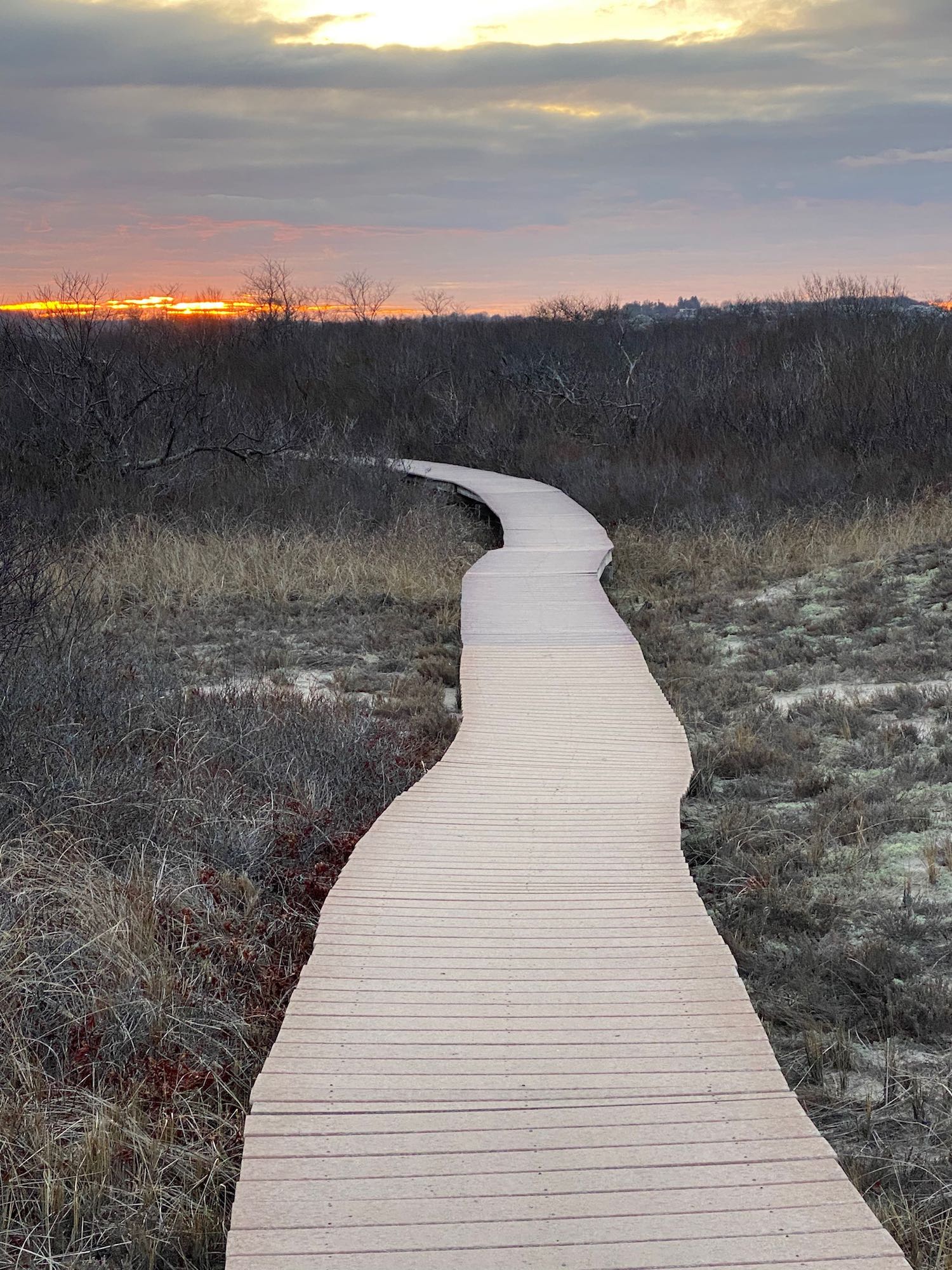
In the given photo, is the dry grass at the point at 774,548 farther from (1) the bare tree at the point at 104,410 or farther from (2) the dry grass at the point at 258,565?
(1) the bare tree at the point at 104,410

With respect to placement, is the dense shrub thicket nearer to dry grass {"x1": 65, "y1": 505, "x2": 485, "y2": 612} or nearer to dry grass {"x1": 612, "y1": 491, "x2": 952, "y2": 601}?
dry grass {"x1": 612, "y1": 491, "x2": 952, "y2": 601}

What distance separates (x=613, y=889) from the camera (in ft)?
14.3

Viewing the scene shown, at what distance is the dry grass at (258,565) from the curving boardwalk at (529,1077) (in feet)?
18.9

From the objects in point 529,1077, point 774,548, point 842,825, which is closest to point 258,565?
point 774,548

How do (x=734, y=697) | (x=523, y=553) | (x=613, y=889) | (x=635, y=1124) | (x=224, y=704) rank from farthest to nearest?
(x=523, y=553)
(x=734, y=697)
(x=224, y=704)
(x=613, y=889)
(x=635, y=1124)

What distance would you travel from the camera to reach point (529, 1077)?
3.10 metres

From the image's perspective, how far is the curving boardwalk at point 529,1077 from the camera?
97.9 inches

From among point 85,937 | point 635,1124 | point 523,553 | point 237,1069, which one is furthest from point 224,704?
point 523,553

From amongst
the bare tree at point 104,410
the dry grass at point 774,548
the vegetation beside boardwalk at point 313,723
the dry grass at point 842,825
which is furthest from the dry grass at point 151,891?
the bare tree at point 104,410

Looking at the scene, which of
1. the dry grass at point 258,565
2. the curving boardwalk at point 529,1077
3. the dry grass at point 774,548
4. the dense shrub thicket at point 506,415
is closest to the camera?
the curving boardwalk at point 529,1077

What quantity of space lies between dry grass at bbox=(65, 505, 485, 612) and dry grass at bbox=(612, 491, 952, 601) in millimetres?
1887

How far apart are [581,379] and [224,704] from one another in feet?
64.7

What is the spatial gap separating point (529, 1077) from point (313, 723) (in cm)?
373

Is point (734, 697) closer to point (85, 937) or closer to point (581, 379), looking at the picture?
point (85, 937)
